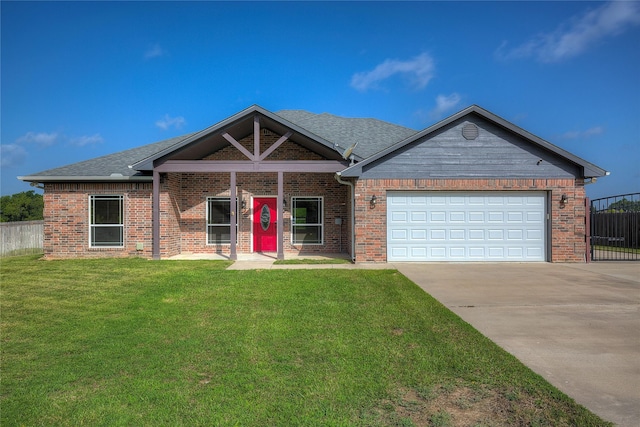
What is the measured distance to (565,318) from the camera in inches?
245

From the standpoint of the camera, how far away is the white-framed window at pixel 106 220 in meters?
14.1

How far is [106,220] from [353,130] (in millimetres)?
10763

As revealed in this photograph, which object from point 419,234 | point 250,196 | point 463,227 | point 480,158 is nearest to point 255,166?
point 250,196

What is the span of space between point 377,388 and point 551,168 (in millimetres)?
11571

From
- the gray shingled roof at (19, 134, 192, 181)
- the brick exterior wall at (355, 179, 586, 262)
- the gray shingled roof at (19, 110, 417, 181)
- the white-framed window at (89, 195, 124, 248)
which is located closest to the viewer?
the brick exterior wall at (355, 179, 586, 262)

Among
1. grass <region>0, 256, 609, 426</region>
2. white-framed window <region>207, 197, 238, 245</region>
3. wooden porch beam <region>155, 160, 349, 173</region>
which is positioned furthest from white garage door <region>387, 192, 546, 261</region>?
white-framed window <region>207, 197, 238, 245</region>

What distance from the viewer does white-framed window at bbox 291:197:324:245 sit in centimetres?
1538

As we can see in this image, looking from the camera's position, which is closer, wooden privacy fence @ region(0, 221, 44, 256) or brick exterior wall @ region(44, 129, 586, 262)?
brick exterior wall @ region(44, 129, 586, 262)

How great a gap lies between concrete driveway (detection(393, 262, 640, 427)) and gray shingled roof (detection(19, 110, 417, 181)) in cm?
668

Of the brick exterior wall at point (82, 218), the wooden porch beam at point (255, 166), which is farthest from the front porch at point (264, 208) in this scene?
the wooden porch beam at point (255, 166)

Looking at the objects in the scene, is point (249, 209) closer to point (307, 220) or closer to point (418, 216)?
point (307, 220)

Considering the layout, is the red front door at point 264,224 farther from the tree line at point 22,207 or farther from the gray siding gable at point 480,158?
the tree line at point 22,207

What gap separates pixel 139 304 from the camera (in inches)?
277

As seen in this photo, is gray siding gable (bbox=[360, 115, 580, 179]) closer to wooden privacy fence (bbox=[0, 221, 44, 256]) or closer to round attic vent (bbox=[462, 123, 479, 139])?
round attic vent (bbox=[462, 123, 479, 139])
